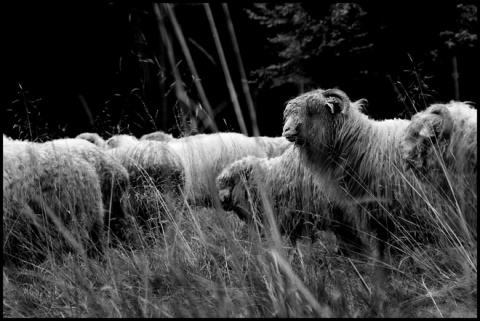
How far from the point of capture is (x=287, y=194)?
4102 millimetres

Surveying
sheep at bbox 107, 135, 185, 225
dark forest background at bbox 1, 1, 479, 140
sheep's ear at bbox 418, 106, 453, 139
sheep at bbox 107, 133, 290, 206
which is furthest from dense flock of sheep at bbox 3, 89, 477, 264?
dark forest background at bbox 1, 1, 479, 140

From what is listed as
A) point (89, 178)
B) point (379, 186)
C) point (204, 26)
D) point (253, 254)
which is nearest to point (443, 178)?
point (379, 186)

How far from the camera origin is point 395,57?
30.7 feet

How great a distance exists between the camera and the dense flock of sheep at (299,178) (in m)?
2.96

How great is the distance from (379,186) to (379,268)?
118cm

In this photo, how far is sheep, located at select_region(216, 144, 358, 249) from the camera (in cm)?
369

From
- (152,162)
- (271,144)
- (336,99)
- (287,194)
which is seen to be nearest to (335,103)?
(336,99)

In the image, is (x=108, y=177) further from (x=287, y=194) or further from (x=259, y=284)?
(x=259, y=284)

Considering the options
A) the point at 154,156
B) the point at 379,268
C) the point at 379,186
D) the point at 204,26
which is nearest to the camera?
the point at 379,268

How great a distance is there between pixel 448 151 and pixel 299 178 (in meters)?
1.42

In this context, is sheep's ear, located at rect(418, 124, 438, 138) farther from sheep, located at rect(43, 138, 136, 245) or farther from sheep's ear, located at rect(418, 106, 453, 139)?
sheep, located at rect(43, 138, 136, 245)

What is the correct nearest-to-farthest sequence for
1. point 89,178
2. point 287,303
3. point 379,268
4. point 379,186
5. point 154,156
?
point 287,303 < point 379,268 < point 379,186 < point 89,178 < point 154,156

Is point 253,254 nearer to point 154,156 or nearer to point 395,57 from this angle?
point 154,156

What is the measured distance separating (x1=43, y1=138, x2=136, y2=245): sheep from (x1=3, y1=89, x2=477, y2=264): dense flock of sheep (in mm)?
10
